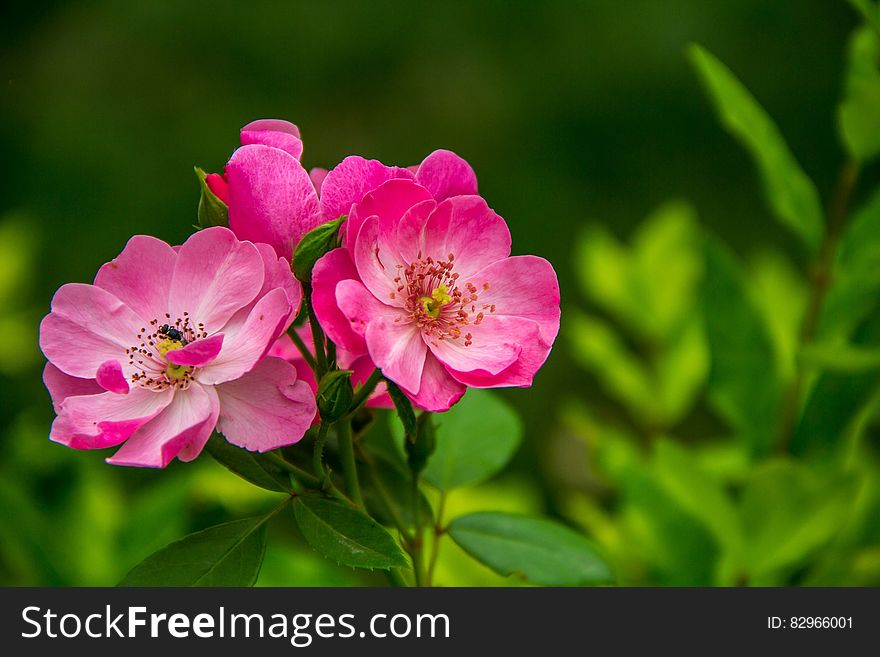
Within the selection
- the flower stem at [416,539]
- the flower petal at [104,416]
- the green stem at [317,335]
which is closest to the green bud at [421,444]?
the flower stem at [416,539]

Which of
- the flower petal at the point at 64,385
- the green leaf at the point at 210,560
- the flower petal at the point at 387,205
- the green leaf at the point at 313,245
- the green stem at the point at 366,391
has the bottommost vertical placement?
the green leaf at the point at 210,560

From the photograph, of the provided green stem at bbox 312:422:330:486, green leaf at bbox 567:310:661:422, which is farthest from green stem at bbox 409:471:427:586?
green leaf at bbox 567:310:661:422

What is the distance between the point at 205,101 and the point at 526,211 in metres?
1.15

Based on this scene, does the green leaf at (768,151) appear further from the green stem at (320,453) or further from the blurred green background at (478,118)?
the blurred green background at (478,118)

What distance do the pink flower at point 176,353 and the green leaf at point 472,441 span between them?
1.07 ft

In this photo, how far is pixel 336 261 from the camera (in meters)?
0.77

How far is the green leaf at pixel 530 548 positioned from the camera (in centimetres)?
97

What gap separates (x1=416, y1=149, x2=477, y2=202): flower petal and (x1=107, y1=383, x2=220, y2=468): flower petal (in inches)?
10.1

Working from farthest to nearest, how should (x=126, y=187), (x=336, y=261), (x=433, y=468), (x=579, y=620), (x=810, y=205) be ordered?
(x=126, y=187)
(x=810, y=205)
(x=433, y=468)
(x=579, y=620)
(x=336, y=261)

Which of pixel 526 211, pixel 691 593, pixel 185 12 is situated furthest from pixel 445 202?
pixel 185 12

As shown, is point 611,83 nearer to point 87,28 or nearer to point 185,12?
point 185,12

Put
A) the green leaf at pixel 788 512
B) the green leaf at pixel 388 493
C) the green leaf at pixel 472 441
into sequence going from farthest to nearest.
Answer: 1. the green leaf at pixel 788 512
2. the green leaf at pixel 472 441
3. the green leaf at pixel 388 493

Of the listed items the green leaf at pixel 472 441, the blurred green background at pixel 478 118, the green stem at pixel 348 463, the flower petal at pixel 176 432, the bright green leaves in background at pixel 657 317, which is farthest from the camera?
the blurred green background at pixel 478 118

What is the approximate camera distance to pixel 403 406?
0.77 meters
